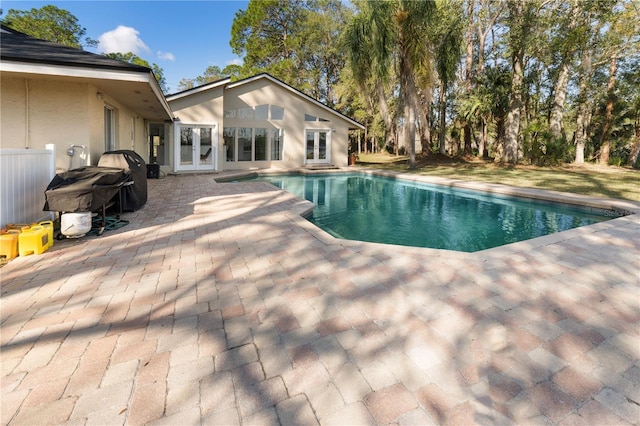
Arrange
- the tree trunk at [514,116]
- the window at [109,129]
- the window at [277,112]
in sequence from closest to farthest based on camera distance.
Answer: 1. the window at [109,129]
2. the tree trunk at [514,116]
3. the window at [277,112]

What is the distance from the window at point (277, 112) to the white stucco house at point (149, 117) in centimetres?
5

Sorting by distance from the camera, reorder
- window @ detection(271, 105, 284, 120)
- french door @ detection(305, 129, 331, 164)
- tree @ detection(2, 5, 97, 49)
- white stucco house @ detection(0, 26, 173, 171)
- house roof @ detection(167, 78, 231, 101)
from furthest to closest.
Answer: tree @ detection(2, 5, 97, 49)
french door @ detection(305, 129, 331, 164)
window @ detection(271, 105, 284, 120)
house roof @ detection(167, 78, 231, 101)
white stucco house @ detection(0, 26, 173, 171)

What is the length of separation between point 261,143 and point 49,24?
28070mm

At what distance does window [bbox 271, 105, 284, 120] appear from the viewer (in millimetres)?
17406

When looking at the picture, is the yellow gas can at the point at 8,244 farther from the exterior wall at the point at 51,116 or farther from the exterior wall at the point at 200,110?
the exterior wall at the point at 200,110

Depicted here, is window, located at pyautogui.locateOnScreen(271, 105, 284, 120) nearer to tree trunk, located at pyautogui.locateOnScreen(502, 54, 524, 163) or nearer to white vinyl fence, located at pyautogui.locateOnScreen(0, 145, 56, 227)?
tree trunk, located at pyautogui.locateOnScreen(502, 54, 524, 163)

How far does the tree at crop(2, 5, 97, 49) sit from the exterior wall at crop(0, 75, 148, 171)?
99.2 ft

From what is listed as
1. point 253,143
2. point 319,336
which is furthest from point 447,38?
point 319,336

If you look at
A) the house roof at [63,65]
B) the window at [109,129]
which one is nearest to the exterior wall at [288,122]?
the window at [109,129]

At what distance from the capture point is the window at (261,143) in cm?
1722

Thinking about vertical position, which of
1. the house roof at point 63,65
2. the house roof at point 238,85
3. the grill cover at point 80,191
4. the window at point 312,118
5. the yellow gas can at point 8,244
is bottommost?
the yellow gas can at point 8,244

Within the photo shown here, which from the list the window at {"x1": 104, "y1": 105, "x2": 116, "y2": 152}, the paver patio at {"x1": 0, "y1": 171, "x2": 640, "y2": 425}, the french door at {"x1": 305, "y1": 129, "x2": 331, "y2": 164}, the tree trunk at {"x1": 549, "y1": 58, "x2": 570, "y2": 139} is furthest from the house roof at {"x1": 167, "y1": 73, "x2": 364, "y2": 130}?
the paver patio at {"x1": 0, "y1": 171, "x2": 640, "y2": 425}

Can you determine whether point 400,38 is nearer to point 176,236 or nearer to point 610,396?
point 176,236

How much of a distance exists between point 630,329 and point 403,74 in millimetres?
16681
